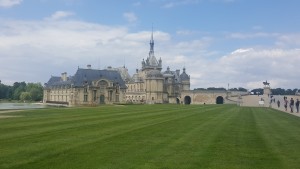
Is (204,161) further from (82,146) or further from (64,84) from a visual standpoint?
(64,84)

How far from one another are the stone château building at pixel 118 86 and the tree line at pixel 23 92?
7.80 m

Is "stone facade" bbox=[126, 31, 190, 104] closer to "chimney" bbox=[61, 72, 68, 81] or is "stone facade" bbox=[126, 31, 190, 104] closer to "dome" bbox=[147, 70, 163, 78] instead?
"dome" bbox=[147, 70, 163, 78]

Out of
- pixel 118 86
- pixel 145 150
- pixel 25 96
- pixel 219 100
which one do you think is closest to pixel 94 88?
pixel 118 86

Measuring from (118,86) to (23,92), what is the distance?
1921 inches

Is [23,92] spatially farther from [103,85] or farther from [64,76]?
[103,85]

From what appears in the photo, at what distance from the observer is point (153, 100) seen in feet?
415

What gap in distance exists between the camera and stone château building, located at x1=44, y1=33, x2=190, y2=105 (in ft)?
348

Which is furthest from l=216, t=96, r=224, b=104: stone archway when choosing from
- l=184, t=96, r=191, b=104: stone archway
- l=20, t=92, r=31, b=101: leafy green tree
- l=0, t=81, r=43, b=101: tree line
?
l=20, t=92, r=31, b=101: leafy green tree

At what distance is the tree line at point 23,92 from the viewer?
139m

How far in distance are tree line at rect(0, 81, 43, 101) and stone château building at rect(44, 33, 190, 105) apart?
7.80 metres

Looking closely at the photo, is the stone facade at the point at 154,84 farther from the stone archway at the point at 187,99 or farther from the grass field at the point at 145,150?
the grass field at the point at 145,150

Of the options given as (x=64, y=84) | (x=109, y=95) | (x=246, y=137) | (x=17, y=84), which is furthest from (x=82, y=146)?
(x=17, y=84)

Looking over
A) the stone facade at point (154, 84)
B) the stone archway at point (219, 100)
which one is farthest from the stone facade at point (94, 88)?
the stone archway at point (219, 100)

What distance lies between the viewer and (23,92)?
14238cm
